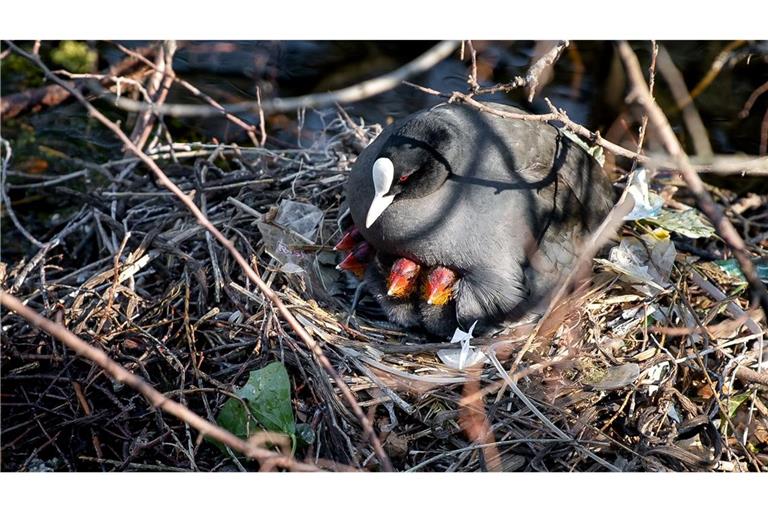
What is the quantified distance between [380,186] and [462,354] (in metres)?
0.67

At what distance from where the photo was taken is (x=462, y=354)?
3.14 meters

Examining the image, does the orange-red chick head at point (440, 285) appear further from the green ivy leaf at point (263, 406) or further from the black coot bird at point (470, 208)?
the green ivy leaf at point (263, 406)

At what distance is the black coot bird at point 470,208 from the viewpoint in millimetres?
3170

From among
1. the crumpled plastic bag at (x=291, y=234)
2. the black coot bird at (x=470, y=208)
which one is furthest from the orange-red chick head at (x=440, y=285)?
the crumpled plastic bag at (x=291, y=234)

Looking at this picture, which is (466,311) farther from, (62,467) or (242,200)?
(62,467)

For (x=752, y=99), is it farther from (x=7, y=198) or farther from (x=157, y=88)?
(x=7, y=198)

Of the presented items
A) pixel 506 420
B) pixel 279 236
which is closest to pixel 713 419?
pixel 506 420

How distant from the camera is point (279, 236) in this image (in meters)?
3.56

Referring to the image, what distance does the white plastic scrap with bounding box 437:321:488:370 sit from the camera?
314 centimetres

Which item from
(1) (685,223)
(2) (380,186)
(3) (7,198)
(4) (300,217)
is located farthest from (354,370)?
(3) (7,198)

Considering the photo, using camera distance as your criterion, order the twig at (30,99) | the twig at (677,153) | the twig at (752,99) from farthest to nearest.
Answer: the twig at (30,99)
the twig at (752,99)
the twig at (677,153)

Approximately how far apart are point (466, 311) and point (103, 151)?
2395 millimetres

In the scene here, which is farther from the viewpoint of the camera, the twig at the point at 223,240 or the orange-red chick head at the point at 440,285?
the orange-red chick head at the point at 440,285

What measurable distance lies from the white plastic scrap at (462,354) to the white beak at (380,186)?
53 cm
